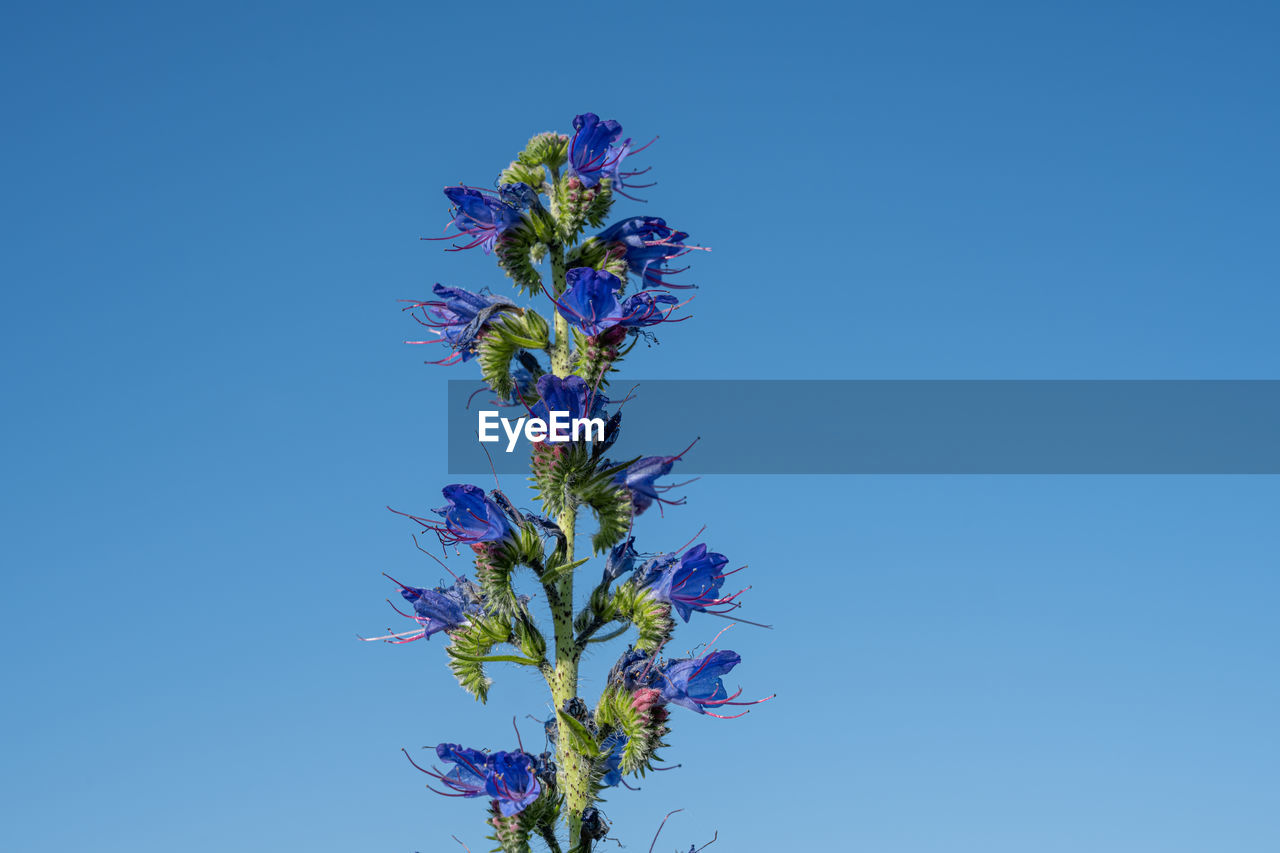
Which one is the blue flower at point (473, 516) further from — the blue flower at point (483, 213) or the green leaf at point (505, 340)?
the blue flower at point (483, 213)

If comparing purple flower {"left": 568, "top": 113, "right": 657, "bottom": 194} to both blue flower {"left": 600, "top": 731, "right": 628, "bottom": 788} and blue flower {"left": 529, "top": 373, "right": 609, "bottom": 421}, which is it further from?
blue flower {"left": 600, "top": 731, "right": 628, "bottom": 788}

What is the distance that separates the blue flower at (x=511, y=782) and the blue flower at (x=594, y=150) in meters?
5.21

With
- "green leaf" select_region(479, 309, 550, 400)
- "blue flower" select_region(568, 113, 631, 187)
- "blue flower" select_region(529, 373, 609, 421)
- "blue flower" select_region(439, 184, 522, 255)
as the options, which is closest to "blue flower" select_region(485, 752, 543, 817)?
"blue flower" select_region(529, 373, 609, 421)

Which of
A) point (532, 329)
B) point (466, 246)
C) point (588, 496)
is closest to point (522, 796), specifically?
point (588, 496)

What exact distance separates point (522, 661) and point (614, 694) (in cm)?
83

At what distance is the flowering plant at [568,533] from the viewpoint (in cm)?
1101

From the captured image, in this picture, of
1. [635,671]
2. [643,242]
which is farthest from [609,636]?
[643,242]

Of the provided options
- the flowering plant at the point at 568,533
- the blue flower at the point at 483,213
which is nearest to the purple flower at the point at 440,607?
the flowering plant at the point at 568,533

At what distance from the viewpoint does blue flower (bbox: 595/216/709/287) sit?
12289mm

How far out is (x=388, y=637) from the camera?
11.9 meters

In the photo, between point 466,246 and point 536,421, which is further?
point 466,246

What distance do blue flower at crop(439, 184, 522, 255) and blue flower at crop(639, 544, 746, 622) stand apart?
3.37 m

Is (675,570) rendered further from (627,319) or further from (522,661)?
(627,319)

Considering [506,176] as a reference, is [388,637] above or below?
below
